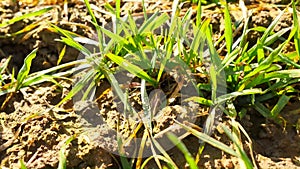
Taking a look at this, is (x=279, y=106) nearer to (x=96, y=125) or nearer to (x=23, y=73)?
(x=96, y=125)

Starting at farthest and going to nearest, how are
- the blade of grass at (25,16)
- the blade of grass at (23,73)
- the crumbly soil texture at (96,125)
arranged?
1. the blade of grass at (25,16)
2. the blade of grass at (23,73)
3. the crumbly soil texture at (96,125)

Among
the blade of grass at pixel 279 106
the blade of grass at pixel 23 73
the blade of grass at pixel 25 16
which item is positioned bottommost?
the blade of grass at pixel 279 106

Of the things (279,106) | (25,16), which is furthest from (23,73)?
(279,106)

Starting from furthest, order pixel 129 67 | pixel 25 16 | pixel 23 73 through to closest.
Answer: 1. pixel 25 16
2. pixel 23 73
3. pixel 129 67

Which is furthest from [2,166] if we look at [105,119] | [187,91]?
[187,91]

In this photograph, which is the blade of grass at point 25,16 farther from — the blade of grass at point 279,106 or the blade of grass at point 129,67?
the blade of grass at point 279,106

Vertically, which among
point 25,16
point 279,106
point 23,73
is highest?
point 25,16

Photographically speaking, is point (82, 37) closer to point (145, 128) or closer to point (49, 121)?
point (49, 121)

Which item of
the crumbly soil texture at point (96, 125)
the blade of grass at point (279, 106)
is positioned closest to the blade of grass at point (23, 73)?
the crumbly soil texture at point (96, 125)

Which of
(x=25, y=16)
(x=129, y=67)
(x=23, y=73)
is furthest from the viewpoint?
(x=25, y=16)
